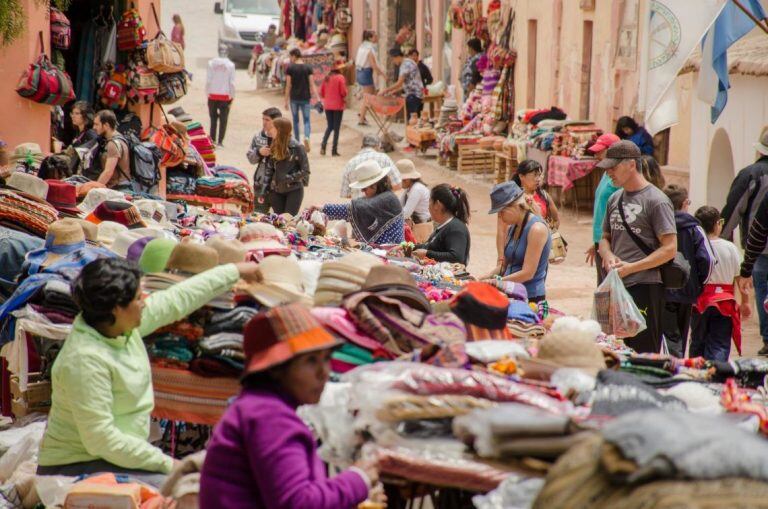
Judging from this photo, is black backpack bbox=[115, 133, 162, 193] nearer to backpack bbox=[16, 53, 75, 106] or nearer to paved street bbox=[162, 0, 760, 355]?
backpack bbox=[16, 53, 75, 106]

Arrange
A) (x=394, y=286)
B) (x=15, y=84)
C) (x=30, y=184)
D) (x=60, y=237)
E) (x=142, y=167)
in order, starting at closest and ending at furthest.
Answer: (x=394, y=286) → (x=60, y=237) → (x=30, y=184) → (x=142, y=167) → (x=15, y=84)

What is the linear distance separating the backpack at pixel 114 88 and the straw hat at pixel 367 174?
496cm

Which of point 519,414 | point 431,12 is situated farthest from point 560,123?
point 519,414

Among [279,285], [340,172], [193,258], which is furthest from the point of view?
[340,172]

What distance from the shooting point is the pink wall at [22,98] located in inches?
436

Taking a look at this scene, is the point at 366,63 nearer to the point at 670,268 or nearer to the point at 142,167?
the point at 142,167

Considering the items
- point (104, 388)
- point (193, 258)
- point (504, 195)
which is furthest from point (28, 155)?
point (104, 388)

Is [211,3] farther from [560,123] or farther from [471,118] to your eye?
[560,123]

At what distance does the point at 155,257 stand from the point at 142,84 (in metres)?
8.01

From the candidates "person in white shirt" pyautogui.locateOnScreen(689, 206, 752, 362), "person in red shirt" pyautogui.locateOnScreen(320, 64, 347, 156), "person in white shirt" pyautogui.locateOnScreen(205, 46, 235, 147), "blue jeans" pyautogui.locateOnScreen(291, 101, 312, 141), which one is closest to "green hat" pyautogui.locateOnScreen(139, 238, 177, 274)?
"person in white shirt" pyautogui.locateOnScreen(689, 206, 752, 362)

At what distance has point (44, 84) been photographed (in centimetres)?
1117

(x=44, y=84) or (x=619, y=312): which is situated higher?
(x=44, y=84)

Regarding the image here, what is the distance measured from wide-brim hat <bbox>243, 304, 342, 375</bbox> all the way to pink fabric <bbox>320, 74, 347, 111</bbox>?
19.1 meters

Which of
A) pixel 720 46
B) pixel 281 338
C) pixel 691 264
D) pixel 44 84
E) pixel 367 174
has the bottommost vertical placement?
pixel 691 264
